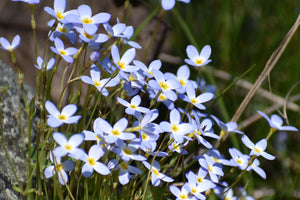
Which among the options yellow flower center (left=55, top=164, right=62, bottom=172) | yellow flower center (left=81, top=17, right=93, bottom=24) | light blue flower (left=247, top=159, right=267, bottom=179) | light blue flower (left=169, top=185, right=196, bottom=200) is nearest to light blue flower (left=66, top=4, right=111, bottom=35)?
yellow flower center (left=81, top=17, right=93, bottom=24)

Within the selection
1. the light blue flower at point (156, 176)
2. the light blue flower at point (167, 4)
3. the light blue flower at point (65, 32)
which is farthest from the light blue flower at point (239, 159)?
the light blue flower at point (65, 32)

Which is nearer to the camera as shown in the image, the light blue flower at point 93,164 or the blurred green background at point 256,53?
the light blue flower at point 93,164

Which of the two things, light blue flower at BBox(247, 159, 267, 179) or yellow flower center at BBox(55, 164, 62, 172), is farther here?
light blue flower at BBox(247, 159, 267, 179)

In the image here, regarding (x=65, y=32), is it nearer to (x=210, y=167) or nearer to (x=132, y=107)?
(x=132, y=107)

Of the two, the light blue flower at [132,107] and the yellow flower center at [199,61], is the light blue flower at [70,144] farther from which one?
the yellow flower center at [199,61]

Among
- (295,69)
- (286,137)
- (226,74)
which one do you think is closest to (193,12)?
(226,74)

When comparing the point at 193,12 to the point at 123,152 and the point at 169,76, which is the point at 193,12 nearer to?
the point at 169,76

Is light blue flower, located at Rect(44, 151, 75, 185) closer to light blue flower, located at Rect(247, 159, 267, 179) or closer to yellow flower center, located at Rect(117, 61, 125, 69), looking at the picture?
yellow flower center, located at Rect(117, 61, 125, 69)
